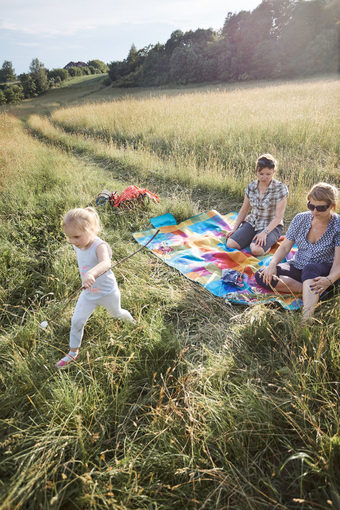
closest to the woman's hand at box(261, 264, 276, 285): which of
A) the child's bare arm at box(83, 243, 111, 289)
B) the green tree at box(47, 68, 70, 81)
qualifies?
the child's bare arm at box(83, 243, 111, 289)

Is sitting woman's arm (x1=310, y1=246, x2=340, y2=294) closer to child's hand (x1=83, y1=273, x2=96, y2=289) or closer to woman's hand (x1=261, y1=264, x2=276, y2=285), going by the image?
woman's hand (x1=261, y1=264, x2=276, y2=285)

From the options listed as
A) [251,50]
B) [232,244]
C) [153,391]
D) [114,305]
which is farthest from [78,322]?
A: [251,50]

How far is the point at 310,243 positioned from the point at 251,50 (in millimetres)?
39909

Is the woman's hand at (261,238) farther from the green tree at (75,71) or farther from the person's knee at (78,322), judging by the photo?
the green tree at (75,71)

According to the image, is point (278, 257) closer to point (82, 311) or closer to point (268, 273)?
point (268, 273)

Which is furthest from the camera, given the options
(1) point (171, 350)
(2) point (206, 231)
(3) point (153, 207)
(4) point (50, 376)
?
(3) point (153, 207)

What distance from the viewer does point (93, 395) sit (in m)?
1.78

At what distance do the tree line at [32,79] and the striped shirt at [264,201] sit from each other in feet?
130

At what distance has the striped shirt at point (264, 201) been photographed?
358 cm

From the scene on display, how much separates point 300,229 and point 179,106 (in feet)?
34.1

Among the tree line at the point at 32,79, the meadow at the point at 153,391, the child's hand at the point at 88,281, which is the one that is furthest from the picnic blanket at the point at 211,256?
the tree line at the point at 32,79

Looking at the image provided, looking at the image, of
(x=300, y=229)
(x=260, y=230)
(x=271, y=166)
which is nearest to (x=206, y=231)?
(x=260, y=230)

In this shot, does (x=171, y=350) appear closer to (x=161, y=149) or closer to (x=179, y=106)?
(x=161, y=149)

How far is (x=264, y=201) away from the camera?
3646mm
